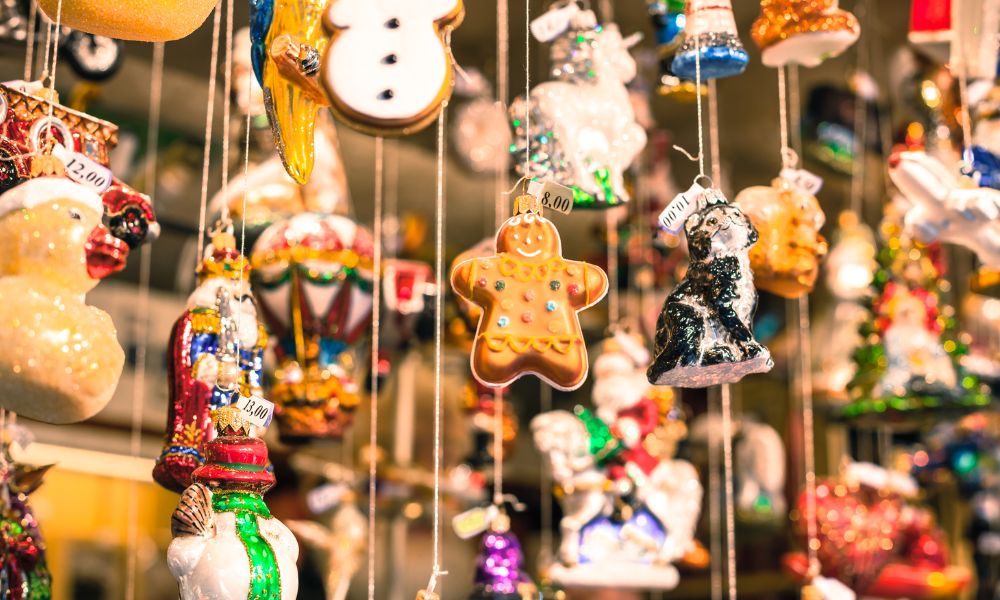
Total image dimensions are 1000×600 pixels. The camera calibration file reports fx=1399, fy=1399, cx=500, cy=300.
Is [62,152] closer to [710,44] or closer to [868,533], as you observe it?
[710,44]

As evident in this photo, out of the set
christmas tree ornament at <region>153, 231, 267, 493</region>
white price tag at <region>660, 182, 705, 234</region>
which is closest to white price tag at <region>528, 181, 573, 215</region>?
white price tag at <region>660, 182, 705, 234</region>

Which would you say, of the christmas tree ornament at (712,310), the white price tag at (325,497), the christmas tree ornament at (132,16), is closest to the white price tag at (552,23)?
the christmas tree ornament at (712,310)

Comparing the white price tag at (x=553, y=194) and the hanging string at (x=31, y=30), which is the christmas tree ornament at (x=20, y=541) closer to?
the hanging string at (x=31, y=30)

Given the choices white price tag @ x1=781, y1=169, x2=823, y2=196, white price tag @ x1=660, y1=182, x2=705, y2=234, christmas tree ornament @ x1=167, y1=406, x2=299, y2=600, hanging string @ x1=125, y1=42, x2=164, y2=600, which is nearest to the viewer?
christmas tree ornament @ x1=167, y1=406, x2=299, y2=600

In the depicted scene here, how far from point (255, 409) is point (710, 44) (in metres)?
0.91

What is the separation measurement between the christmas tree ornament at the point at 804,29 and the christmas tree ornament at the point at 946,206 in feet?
0.82

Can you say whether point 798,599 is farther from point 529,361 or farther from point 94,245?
point 94,245

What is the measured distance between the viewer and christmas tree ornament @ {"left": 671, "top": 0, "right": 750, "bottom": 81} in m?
2.19

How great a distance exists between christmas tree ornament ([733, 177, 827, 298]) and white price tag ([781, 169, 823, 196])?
0.09 feet

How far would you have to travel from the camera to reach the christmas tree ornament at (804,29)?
2248 mm

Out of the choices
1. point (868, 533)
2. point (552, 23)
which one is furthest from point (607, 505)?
point (552, 23)

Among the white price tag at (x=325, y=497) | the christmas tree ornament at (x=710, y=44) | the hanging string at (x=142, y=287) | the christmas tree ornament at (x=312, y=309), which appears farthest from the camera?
the hanging string at (x=142, y=287)

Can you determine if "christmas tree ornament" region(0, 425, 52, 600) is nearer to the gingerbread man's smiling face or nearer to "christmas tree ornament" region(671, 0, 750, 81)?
the gingerbread man's smiling face

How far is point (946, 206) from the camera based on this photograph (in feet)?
7.73
